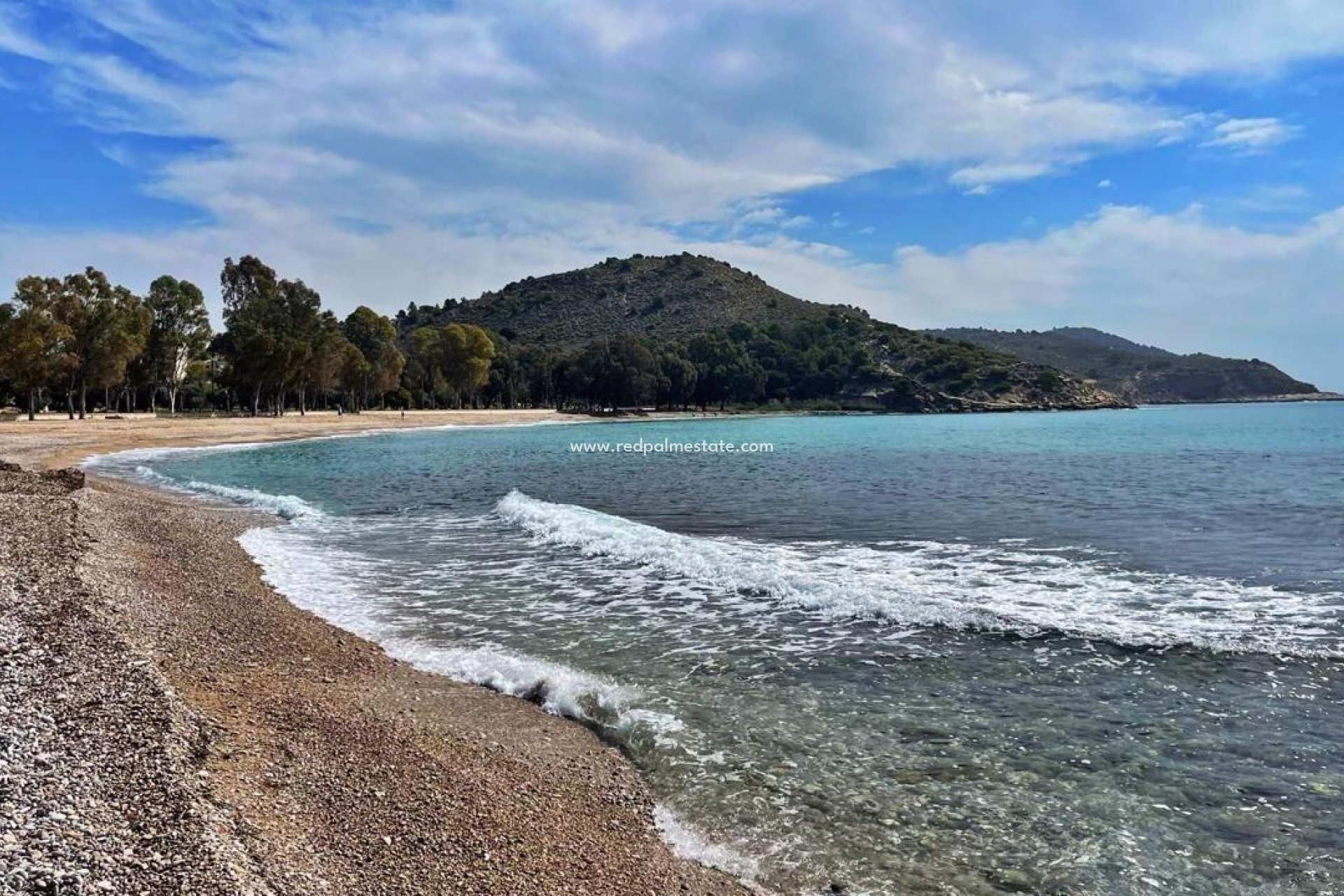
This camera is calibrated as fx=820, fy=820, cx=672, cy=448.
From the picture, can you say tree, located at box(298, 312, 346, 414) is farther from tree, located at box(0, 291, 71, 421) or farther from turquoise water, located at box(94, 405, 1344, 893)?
turquoise water, located at box(94, 405, 1344, 893)

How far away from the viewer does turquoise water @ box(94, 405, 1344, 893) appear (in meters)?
5.35

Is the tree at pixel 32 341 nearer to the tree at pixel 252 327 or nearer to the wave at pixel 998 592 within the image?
the tree at pixel 252 327

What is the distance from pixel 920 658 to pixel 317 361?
8806 centimetres

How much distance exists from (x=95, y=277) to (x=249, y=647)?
73171 millimetres

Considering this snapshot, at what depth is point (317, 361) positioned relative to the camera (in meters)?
86.6

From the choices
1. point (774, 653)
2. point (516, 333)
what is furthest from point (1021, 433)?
point (516, 333)

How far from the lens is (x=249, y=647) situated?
29.1 ft

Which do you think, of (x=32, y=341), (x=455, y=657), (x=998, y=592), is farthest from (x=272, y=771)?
(x=32, y=341)

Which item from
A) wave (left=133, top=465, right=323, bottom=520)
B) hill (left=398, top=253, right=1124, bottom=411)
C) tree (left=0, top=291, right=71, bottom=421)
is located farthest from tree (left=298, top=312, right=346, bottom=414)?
wave (left=133, top=465, right=323, bottom=520)

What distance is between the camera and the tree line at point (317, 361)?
206ft

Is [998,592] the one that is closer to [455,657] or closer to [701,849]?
[455,657]

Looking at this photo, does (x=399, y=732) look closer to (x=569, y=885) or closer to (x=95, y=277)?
(x=569, y=885)

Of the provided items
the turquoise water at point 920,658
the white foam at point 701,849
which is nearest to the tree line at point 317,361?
the turquoise water at point 920,658

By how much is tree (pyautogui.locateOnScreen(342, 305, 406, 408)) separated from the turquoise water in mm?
82163
